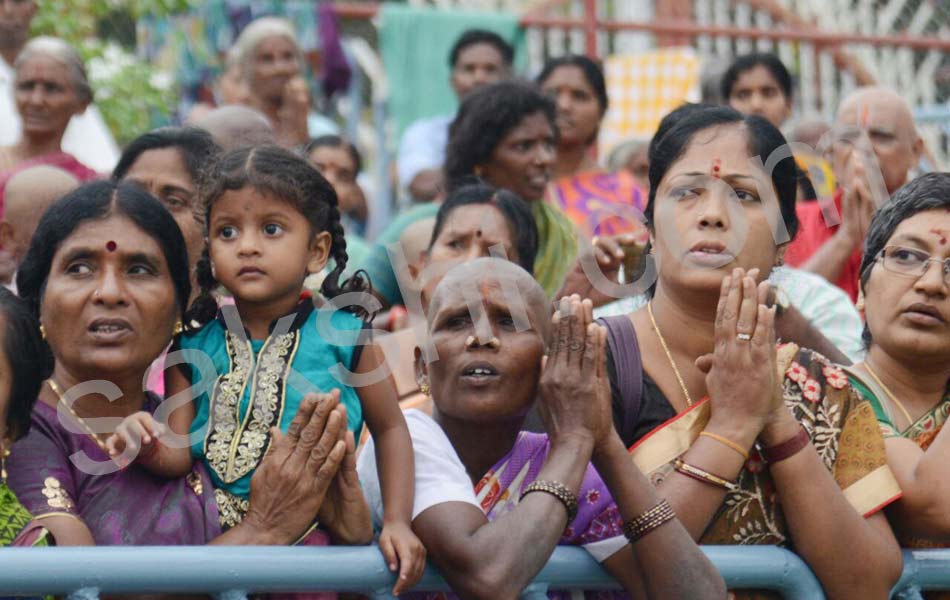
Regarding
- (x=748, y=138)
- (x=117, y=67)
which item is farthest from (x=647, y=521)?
(x=117, y=67)

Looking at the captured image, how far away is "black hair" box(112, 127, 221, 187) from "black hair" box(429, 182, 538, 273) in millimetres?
753

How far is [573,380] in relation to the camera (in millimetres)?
3436

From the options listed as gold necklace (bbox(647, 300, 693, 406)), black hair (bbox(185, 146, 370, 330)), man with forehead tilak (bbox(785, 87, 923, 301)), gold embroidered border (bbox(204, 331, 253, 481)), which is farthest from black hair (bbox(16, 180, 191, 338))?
man with forehead tilak (bbox(785, 87, 923, 301))

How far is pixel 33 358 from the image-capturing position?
3.44 metres

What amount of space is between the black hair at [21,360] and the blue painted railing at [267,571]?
52 centimetres

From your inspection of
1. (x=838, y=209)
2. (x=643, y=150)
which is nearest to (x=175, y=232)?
(x=838, y=209)

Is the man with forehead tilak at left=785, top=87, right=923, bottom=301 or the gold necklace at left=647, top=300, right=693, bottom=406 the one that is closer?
the gold necklace at left=647, top=300, right=693, bottom=406

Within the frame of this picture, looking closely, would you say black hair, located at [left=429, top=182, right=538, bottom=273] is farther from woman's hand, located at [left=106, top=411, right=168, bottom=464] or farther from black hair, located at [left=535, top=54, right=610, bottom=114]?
black hair, located at [left=535, top=54, right=610, bottom=114]

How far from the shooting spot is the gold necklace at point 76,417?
3.46 metres

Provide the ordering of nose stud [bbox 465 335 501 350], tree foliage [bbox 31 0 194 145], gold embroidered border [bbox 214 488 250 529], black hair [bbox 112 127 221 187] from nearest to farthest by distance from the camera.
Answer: gold embroidered border [bbox 214 488 250 529], nose stud [bbox 465 335 501 350], black hair [bbox 112 127 221 187], tree foliage [bbox 31 0 194 145]

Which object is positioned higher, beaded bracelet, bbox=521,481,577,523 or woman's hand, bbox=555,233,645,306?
woman's hand, bbox=555,233,645,306

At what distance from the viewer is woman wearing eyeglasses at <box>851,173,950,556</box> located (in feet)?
12.9

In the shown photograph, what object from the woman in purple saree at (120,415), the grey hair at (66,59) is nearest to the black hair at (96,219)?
the woman in purple saree at (120,415)

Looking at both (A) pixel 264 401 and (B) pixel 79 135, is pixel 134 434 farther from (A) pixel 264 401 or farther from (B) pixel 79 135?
(B) pixel 79 135
